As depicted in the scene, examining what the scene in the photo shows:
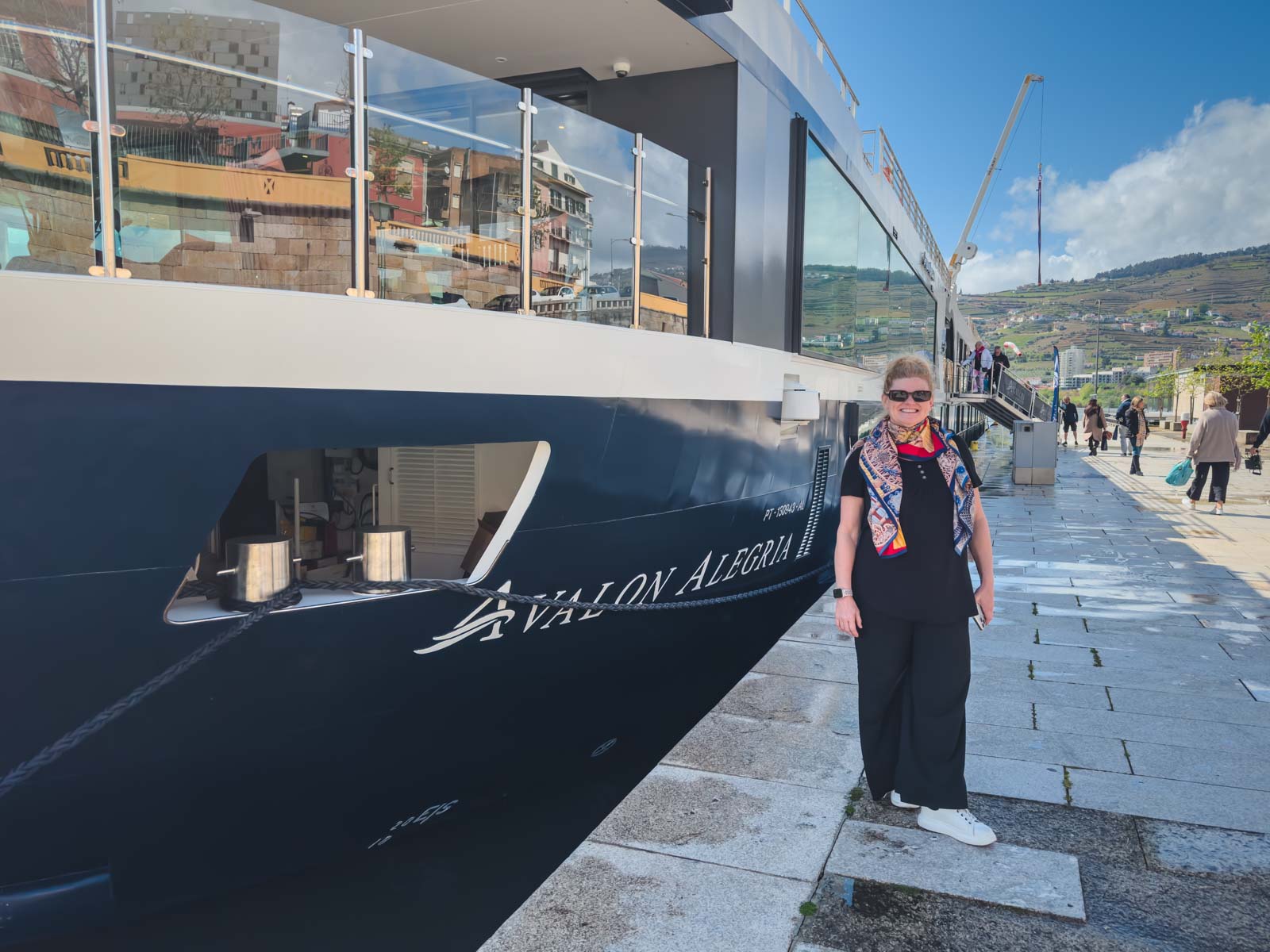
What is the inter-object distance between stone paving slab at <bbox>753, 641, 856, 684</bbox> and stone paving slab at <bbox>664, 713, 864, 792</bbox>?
75 centimetres

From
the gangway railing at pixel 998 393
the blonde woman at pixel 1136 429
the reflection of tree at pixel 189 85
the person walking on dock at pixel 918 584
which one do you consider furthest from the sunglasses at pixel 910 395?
the blonde woman at pixel 1136 429

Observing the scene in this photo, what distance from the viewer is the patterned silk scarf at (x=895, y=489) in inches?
118

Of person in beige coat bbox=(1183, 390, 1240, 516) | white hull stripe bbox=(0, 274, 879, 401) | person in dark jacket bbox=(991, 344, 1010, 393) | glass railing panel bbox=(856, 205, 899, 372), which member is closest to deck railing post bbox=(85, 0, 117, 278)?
white hull stripe bbox=(0, 274, 879, 401)

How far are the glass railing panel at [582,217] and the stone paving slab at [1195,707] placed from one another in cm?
309

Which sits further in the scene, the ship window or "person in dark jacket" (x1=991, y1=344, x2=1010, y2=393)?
"person in dark jacket" (x1=991, y1=344, x2=1010, y2=393)

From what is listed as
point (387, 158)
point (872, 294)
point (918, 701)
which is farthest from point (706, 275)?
point (872, 294)

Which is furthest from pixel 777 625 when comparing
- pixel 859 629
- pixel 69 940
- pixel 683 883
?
pixel 69 940

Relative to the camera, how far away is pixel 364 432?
10.6 ft

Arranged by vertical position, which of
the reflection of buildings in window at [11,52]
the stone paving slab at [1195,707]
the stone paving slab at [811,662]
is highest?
the reflection of buildings in window at [11,52]

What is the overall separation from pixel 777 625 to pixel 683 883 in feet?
13.9

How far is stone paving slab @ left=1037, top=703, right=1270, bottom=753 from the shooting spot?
3977 millimetres

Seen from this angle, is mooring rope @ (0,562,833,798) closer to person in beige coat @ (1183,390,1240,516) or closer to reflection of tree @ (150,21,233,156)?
reflection of tree @ (150,21,233,156)

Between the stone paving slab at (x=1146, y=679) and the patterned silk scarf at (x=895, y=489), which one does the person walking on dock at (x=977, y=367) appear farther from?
the patterned silk scarf at (x=895, y=489)

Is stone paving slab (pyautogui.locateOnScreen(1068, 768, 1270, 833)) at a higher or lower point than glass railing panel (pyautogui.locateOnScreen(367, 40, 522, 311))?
lower
